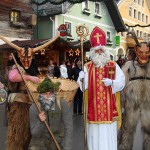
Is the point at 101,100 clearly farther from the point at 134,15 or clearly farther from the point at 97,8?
the point at 134,15

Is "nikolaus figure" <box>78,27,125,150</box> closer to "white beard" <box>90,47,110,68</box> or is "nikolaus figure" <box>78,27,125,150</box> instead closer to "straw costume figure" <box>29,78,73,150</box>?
"white beard" <box>90,47,110,68</box>

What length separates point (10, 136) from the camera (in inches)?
211

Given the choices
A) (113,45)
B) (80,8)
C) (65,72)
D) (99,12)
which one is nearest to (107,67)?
(65,72)

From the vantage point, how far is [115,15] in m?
33.9

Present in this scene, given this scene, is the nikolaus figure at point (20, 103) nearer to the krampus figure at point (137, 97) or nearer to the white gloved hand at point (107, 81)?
the white gloved hand at point (107, 81)

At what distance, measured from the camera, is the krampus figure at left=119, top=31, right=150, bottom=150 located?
566cm

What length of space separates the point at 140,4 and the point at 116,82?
39.6 metres

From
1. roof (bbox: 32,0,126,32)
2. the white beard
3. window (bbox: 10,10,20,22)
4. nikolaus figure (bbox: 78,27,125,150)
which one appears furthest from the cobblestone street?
roof (bbox: 32,0,126,32)

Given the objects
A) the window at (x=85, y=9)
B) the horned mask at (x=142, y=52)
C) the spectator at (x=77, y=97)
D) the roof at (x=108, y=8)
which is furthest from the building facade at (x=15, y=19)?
the horned mask at (x=142, y=52)

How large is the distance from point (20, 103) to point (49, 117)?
78 centimetres

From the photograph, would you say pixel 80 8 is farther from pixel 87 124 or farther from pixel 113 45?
pixel 87 124

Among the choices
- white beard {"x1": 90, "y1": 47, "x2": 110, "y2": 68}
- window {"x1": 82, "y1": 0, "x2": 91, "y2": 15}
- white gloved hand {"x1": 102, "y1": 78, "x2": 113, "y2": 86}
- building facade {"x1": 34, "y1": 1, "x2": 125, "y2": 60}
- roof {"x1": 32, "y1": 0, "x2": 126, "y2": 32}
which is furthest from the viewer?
window {"x1": 82, "y1": 0, "x2": 91, "y2": 15}

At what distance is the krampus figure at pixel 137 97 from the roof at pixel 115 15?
26984mm

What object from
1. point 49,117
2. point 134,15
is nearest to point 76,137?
point 49,117
